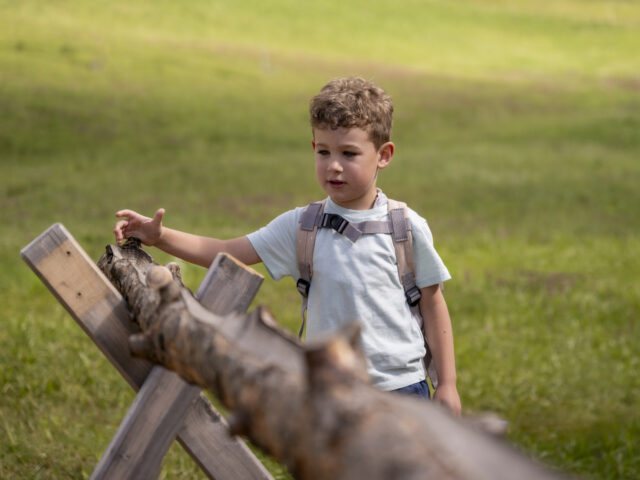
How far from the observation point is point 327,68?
39.5m

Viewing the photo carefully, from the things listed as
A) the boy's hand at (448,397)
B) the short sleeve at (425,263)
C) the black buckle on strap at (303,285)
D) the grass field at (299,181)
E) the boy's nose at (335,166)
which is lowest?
the grass field at (299,181)

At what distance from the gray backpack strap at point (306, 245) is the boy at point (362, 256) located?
0.03 meters

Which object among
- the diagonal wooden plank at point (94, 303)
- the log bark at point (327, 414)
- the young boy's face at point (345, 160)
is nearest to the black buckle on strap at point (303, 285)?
the young boy's face at point (345, 160)

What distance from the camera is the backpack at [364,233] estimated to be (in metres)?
3.51

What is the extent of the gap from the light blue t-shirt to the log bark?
45.3 inches

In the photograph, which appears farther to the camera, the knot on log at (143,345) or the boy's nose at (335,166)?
the boy's nose at (335,166)

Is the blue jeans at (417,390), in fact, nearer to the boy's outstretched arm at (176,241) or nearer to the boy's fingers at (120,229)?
the boy's outstretched arm at (176,241)

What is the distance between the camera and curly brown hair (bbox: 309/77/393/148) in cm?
340

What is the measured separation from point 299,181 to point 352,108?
14.8 m

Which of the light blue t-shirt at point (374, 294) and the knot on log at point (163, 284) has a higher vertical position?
the knot on log at point (163, 284)

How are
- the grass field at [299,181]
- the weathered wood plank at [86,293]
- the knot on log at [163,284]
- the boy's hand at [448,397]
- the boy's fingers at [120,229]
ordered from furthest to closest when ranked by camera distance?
1. the grass field at [299,181]
2. the boy's hand at [448,397]
3. the boy's fingers at [120,229]
4. the weathered wood plank at [86,293]
5. the knot on log at [163,284]

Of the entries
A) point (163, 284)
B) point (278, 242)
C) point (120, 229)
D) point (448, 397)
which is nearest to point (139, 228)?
point (120, 229)

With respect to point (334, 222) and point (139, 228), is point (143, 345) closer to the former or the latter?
point (139, 228)

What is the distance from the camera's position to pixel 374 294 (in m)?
3.45
